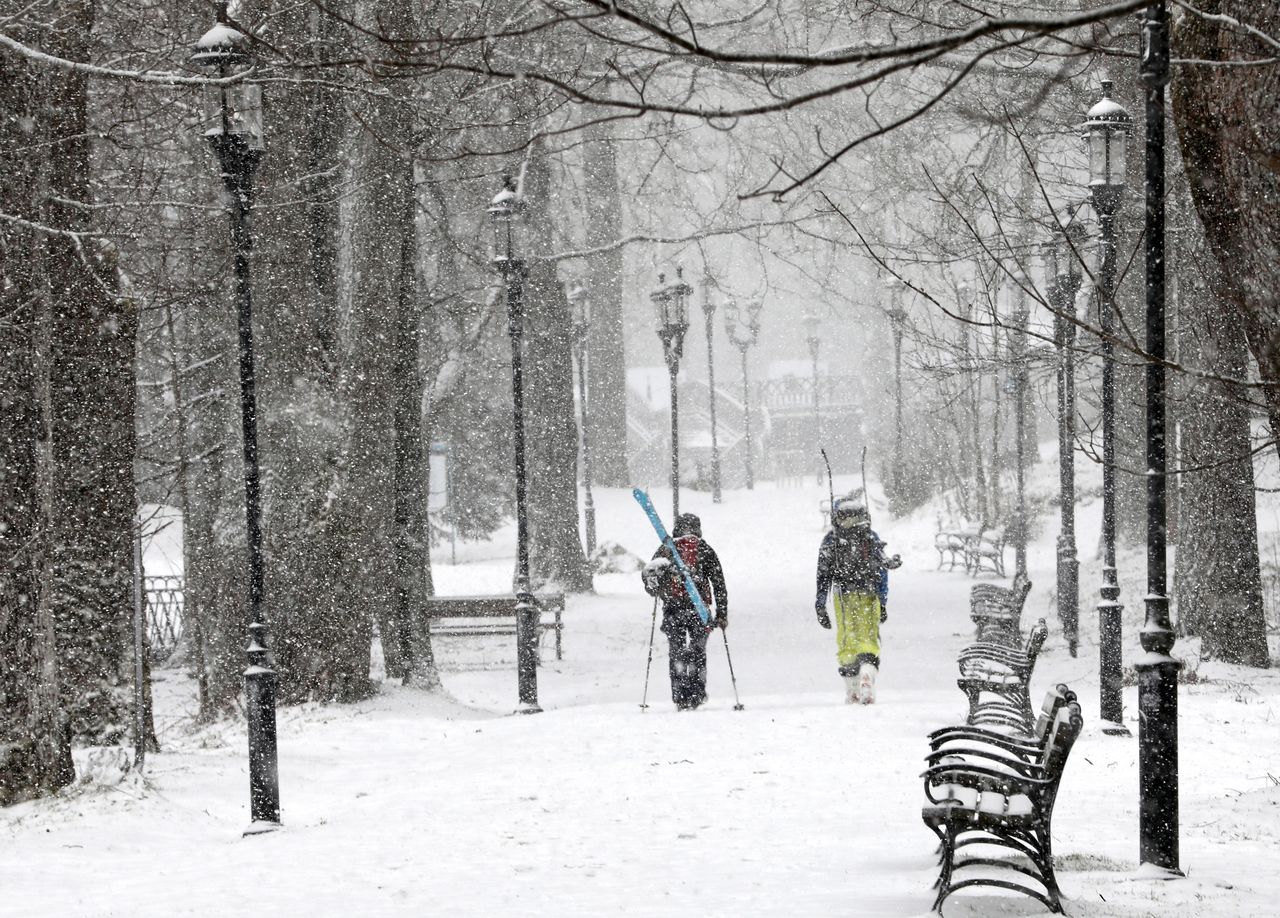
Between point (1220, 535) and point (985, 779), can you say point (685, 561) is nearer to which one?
point (1220, 535)

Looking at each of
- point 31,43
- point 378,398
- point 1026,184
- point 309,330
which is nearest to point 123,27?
point 31,43

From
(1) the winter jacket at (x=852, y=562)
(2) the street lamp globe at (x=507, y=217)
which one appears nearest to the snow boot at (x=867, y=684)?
(1) the winter jacket at (x=852, y=562)

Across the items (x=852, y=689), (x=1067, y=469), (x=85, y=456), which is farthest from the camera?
(x=1067, y=469)

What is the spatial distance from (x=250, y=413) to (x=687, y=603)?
15.5 ft

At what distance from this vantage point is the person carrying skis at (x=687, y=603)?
11.6 metres

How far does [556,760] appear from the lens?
953 centimetres

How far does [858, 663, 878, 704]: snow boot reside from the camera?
11484mm

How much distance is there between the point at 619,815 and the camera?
7.66 meters

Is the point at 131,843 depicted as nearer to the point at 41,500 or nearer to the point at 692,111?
the point at 41,500

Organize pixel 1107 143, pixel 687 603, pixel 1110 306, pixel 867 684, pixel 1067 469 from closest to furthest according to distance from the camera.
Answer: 1. pixel 1110 306
2. pixel 1107 143
3. pixel 867 684
4. pixel 687 603
5. pixel 1067 469

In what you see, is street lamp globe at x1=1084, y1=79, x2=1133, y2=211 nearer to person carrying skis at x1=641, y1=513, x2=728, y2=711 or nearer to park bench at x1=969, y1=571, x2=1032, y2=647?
park bench at x1=969, y1=571, x2=1032, y2=647

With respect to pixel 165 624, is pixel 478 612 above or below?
above

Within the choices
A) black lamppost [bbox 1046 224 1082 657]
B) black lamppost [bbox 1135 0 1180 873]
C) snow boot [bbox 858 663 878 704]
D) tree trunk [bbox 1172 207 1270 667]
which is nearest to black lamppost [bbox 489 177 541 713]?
snow boot [bbox 858 663 878 704]

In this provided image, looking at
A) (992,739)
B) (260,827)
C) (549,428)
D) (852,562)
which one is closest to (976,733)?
(992,739)
